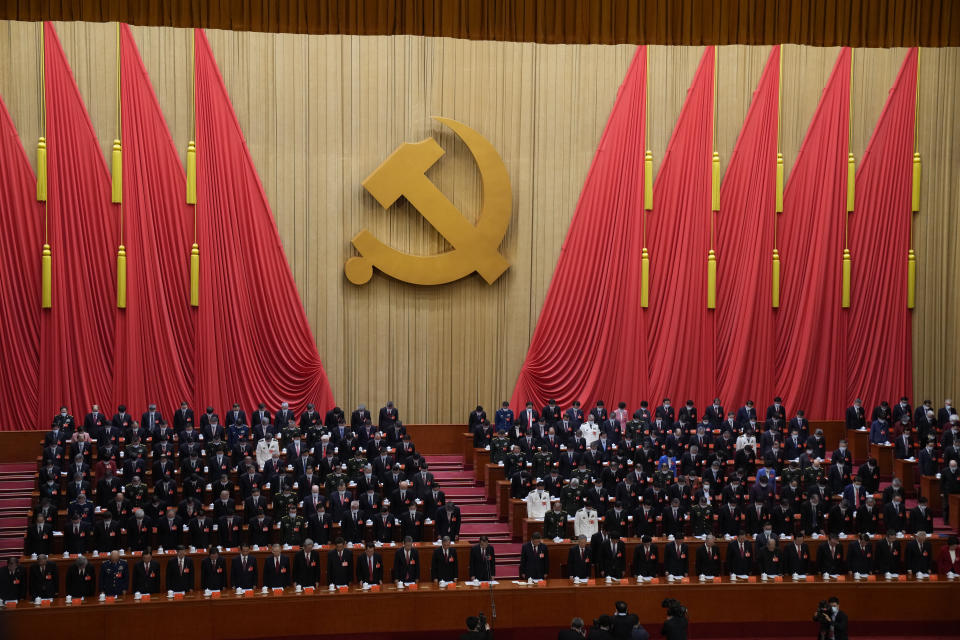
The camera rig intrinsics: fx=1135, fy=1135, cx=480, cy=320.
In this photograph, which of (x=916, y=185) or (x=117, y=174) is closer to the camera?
(x=117, y=174)

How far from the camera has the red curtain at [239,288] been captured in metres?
16.1

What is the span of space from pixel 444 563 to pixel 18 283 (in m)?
8.19

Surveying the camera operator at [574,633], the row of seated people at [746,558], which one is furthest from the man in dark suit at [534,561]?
the camera operator at [574,633]

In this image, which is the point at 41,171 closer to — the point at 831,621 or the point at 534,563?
the point at 534,563

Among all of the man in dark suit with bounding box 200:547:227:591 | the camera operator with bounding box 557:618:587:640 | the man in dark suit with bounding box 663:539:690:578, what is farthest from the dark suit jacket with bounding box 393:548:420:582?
the camera operator with bounding box 557:618:587:640

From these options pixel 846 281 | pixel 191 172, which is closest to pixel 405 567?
pixel 191 172

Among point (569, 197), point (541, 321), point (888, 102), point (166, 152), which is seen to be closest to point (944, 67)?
A: point (888, 102)

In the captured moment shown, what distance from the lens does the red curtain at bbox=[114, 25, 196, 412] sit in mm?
15859

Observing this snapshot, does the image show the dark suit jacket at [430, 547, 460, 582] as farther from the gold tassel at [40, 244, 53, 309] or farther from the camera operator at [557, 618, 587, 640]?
the gold tassel at [40, 244, 53, 309]

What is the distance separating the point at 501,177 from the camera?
1680 centimetres

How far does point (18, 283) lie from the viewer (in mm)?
15648

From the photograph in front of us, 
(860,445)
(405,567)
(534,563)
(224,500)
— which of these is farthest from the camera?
(860,445)

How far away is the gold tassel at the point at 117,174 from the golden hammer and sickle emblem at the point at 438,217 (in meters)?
3.33

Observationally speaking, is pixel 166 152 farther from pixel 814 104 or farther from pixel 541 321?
pixel 814 104
